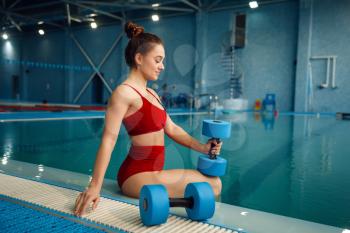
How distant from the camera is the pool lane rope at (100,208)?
1.28 metres

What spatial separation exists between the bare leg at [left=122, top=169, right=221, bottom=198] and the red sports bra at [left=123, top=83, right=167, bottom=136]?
0.22 meters

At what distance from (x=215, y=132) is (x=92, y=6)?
1576cm

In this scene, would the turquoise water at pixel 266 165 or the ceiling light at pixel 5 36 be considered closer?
the turquoise water at pixel 266 165

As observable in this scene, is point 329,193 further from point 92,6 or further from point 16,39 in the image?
point 16,39

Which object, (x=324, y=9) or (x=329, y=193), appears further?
(x=324, y=9)

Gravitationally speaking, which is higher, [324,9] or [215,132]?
[324,9]

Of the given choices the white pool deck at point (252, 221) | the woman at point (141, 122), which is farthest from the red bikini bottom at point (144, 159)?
the white pool deck at point (252, 221)

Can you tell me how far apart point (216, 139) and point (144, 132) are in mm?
368

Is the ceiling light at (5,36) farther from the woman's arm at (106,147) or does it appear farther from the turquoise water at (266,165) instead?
the woman's arm at (106,147)

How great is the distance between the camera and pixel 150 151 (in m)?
1.60

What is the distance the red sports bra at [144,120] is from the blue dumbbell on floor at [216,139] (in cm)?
24

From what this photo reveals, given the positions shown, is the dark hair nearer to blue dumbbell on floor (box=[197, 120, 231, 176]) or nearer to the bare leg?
blue dumbbell on floor (box=[197, 120, 231, 176])

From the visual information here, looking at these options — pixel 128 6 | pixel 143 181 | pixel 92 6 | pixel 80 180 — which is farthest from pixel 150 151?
pixel 92 6

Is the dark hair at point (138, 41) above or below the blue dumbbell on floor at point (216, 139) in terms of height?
above
